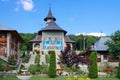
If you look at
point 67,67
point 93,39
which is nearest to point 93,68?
point 67,67

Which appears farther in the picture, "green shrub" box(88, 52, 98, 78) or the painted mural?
the painted mural

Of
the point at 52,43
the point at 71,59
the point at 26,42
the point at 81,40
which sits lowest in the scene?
the point at 71,59

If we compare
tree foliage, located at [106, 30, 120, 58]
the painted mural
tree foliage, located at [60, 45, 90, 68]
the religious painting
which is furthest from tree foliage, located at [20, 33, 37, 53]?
tree foliage, located at [60, 45, 90, 68]

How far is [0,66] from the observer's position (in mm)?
34281

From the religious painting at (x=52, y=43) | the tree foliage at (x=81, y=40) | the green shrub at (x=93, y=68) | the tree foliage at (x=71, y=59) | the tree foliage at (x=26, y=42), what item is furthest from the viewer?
the tree foliage at (x=81, y=40)

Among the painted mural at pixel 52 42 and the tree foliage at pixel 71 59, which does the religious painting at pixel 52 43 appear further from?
the tree foliage at pixel 71 59

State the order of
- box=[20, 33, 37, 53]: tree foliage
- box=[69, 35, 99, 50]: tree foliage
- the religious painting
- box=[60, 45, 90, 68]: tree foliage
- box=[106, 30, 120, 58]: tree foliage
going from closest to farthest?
box=[60, 45, 90, 68]: tree foliage, box=[106, 30, 120, 58]: tree foliage, the religious painting, box=[20, 33, 37, 53]: tree foliage, box=[69, 35, 99, 50]: tree foliage

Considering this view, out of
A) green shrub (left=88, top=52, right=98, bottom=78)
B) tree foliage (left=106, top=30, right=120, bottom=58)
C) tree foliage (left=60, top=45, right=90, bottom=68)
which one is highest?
tree foliage (left=106, top=30, right=120, bottom=58)

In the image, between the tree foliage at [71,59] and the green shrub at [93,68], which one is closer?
the green shrub at [93,68]

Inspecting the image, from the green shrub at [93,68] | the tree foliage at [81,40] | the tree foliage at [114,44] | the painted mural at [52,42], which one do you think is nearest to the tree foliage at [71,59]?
the green shrub at [93,68]

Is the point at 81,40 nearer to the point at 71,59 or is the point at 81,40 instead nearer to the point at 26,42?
the point at 26,42

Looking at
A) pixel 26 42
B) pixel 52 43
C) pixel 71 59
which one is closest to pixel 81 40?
pixel 26 42

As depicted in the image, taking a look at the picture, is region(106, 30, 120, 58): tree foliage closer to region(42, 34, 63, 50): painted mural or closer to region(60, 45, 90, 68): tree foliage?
region(60, 45, 90, 68): tree foliage

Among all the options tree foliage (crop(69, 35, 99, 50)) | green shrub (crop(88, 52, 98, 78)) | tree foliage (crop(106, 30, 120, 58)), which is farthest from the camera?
tree foliage (crop(69, 35, 99, 50))
